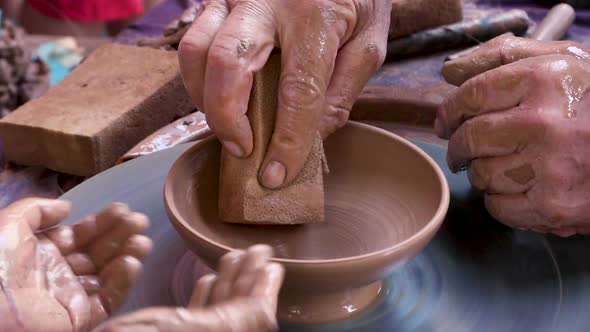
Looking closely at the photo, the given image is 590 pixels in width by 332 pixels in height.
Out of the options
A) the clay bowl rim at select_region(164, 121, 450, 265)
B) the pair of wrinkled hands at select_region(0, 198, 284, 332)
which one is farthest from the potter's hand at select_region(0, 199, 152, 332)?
the clay bowl rim at select_region(164, 121, 450, 265)

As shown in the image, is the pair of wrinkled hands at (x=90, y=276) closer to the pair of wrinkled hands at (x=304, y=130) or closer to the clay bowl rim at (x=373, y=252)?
the pair of wrinkled hands at (x=304, y=130)

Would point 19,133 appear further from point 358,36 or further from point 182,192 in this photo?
point 358,36

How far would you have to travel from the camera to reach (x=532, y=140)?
1277 mm

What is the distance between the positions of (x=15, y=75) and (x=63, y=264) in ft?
6.24

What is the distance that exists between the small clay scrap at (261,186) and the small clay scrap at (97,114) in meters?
0.62

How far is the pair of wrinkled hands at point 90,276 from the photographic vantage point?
2.42 ft

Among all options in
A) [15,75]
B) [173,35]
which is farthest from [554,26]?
[15,75]

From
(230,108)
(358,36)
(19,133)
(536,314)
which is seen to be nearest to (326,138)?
(358,36)

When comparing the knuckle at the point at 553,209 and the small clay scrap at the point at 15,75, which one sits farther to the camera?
the small clay scrap at the point at 15,75

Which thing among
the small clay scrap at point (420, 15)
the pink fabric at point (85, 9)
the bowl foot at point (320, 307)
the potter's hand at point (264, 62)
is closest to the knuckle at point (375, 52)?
the potter's hand at point (264, 62)

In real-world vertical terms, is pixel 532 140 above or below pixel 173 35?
above

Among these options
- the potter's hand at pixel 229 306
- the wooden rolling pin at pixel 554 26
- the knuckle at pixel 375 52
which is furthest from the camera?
the wooden rolling pin at pixel 554 26

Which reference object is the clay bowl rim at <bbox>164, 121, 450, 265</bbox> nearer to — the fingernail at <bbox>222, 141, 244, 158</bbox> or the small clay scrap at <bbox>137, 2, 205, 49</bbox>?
the fingernail at <bbox>222, 141, 244, 158</bbox>

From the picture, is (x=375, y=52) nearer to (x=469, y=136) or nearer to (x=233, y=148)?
(x=469, y=136)
